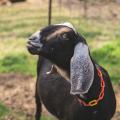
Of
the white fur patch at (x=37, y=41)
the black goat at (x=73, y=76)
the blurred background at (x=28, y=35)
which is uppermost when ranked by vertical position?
the white fur patch at (x=37, y=41)

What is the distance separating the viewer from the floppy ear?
4.54 m

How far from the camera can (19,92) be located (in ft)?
25.7

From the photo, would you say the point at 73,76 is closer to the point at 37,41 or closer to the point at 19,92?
the point at 37,41

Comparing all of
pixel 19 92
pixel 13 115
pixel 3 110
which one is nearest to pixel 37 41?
pixel 13 115

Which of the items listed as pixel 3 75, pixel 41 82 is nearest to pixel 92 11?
pixel 3 75

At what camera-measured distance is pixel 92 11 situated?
1242 cm

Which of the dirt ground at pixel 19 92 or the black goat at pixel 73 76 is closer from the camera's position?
the black goat at pixel 73 76

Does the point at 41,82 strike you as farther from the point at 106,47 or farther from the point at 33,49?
the point at 106,47

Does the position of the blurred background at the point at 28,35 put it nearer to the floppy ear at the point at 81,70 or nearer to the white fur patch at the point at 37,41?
the floppy ear at the point at 81,70

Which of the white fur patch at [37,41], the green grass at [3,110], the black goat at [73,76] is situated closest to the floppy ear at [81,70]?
the black goat at [73,76]

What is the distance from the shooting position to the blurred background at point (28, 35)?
7.61 meters

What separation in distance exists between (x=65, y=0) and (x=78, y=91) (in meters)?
9.18

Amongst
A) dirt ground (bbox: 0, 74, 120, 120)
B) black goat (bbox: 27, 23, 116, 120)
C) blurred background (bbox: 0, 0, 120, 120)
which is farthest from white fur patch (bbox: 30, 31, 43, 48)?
dirt ground (bbox: 0, 74, 120, 120)

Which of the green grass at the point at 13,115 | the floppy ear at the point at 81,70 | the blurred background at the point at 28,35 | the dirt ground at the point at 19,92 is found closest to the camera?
the floppy ear at the point at 81,70
